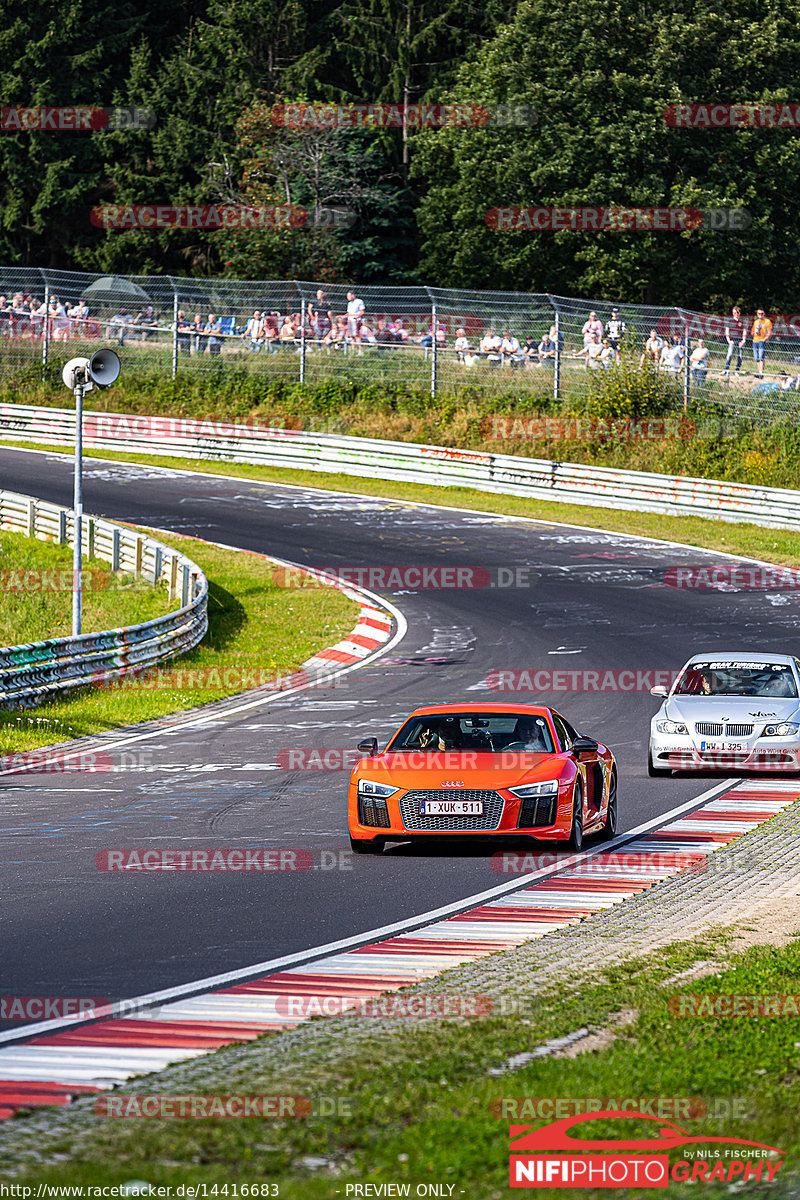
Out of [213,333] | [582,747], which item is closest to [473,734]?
[582,747]

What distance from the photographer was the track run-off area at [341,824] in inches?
316

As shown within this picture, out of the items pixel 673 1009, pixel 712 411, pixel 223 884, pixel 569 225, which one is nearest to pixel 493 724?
pixel 223 884

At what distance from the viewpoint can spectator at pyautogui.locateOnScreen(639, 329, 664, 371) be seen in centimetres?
4053

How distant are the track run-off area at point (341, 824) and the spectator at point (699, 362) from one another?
7.10 metres

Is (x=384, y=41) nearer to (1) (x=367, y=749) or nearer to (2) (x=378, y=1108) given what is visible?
(1) (x=367, y=749)

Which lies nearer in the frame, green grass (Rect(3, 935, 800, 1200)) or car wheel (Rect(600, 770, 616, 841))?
green grass (Rect(3, 935, 800, 1200))

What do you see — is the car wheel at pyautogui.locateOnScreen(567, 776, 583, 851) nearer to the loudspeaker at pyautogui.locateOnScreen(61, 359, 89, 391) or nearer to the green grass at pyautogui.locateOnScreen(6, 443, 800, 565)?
the loudspeaker at pyautogui.locateOnScreen(61, 359, 89, 391)

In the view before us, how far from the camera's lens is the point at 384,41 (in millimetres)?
69938

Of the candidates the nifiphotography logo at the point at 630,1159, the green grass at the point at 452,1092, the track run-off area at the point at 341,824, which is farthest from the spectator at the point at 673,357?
the nifiphotography logo at the point at 630,1159

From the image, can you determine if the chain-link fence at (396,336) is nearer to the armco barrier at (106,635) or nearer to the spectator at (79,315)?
the spectator at (79,315)

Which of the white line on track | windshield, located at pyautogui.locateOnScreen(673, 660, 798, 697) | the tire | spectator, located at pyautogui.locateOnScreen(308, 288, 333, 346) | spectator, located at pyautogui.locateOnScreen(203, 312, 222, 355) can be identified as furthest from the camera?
spectator, located at pyautogui.locateOnScreen(203, 312, 222, 355)

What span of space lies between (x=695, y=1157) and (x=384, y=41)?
69.9 m

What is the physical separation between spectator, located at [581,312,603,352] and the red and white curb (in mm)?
29061

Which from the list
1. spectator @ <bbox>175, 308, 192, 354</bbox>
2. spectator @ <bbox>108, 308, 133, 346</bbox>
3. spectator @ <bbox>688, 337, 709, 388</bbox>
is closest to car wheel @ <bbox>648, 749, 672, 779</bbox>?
spectator @ <bbox>688, 337, 709, 388</bbox>
